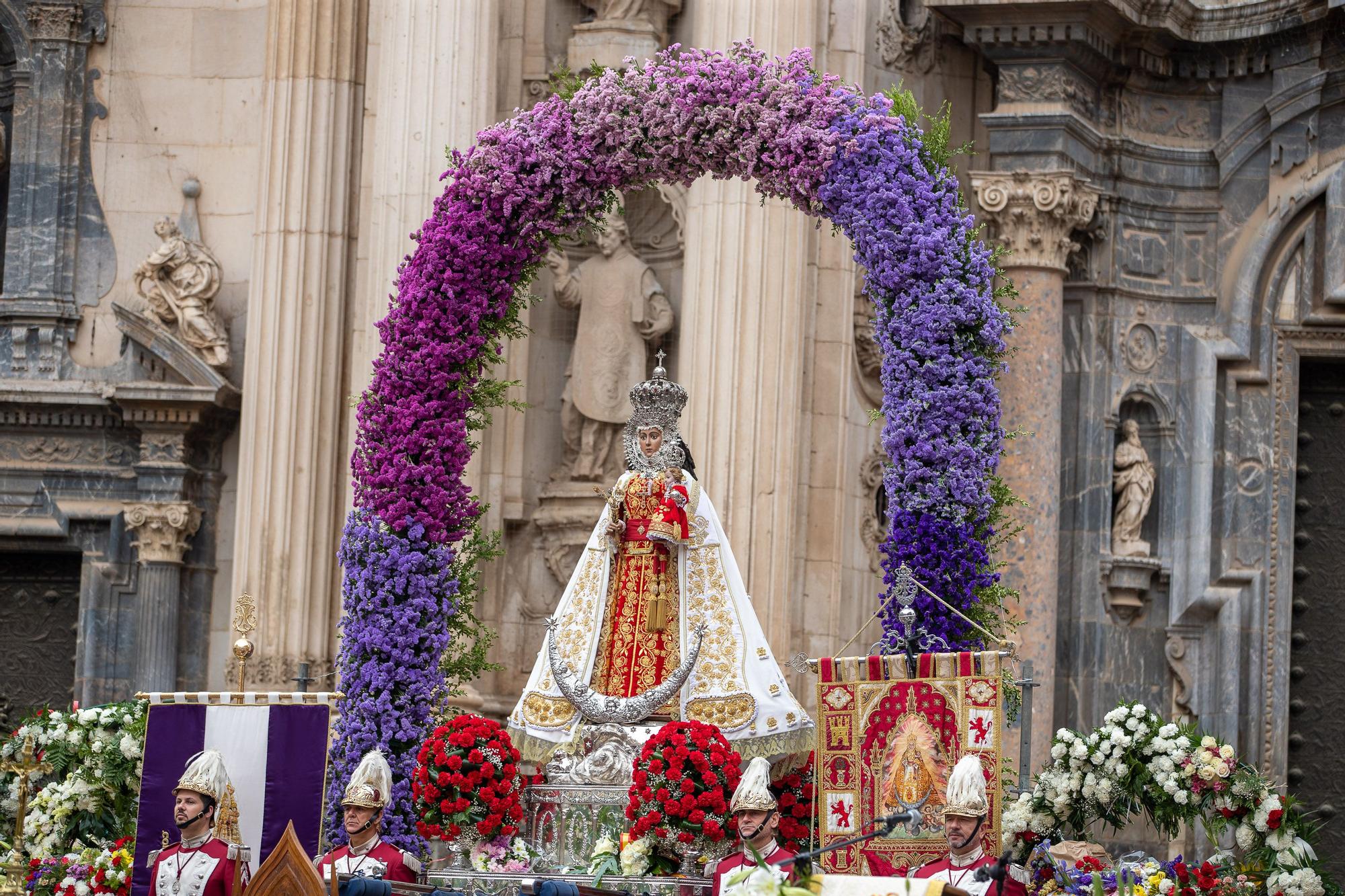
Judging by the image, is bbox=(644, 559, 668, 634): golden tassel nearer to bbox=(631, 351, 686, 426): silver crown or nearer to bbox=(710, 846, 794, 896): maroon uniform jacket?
bbox=(631, 351, 686, 426): silver crown

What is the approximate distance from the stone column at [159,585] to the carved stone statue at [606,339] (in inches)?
124

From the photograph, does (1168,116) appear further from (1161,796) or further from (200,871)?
(200,871)

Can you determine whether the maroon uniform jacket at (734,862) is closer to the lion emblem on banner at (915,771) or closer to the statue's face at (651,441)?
the lion emblem on banner at (915,771)

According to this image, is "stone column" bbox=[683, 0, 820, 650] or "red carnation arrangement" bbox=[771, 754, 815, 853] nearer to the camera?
"red carnation arrangement" bbox=[771, 754, 815, 853]

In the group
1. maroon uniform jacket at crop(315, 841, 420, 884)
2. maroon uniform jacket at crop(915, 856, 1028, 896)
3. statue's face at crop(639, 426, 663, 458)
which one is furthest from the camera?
statue's face at crop(639, 426, 663, 458)

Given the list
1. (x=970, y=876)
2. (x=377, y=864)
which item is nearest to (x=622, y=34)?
(x=377, y=864)

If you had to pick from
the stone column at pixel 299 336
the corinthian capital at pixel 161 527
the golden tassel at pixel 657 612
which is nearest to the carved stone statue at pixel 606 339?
the stone column at pixel 299 336

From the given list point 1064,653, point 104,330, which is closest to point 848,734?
point 1064,653

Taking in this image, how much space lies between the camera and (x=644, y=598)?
15.4 meters

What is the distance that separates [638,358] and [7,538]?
5.36 meters

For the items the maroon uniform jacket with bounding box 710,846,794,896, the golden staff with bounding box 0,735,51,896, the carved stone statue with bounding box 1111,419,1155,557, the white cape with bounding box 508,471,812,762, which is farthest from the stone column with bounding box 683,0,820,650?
the golden staff with bounding box 0,735,51,896

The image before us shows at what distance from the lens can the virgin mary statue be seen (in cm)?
1518

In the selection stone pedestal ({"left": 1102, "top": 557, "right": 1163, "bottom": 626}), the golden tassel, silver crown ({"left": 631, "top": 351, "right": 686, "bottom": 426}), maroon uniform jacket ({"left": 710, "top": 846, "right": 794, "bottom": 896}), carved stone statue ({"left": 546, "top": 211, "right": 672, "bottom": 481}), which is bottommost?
maroon uniform jacket ({"left": 710, "top": 846, "right": 794, "bottom": 896})

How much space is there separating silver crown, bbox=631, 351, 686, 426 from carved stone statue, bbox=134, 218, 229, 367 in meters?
5.84
